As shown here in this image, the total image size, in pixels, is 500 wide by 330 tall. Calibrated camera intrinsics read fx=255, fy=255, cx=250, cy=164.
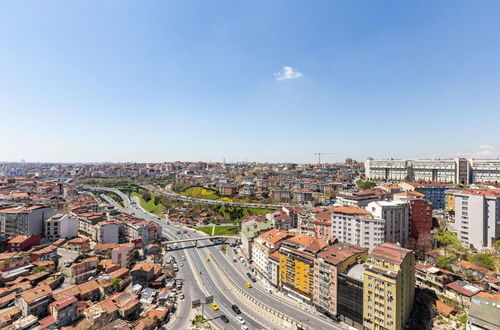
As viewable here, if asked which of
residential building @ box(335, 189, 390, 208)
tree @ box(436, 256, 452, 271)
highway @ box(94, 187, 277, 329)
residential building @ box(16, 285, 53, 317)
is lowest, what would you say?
highway @ box(94, 187, 277, 329)

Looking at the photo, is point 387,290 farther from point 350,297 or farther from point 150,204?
point 150,204

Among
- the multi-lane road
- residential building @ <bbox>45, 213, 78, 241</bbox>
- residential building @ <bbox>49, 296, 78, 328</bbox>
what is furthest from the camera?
residential building @ <bbox>45, 213, 78, 241</bbox>

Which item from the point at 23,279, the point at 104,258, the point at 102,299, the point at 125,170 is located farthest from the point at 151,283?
the point at 125,170

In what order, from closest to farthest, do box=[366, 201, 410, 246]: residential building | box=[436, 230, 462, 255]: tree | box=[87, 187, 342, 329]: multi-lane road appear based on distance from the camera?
box=[87, 187, 342, 329]: multi-lane road < box=[436, 230, 462, 255]: tree < box=[366, 201, 410, 246]: residential building

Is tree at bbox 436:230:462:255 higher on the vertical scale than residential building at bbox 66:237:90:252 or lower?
higher

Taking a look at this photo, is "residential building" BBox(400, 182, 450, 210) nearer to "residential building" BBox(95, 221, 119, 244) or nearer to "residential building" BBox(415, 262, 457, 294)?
"residential building" BBox(415, 262, 457, 294)

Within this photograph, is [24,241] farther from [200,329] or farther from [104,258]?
[200,329]

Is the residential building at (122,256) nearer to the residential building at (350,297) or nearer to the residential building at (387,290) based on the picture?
the residential building at (350,297)

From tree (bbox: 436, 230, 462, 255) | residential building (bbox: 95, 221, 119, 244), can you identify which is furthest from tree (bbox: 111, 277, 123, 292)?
tree (bbox: 436, 230, 462, 255)
